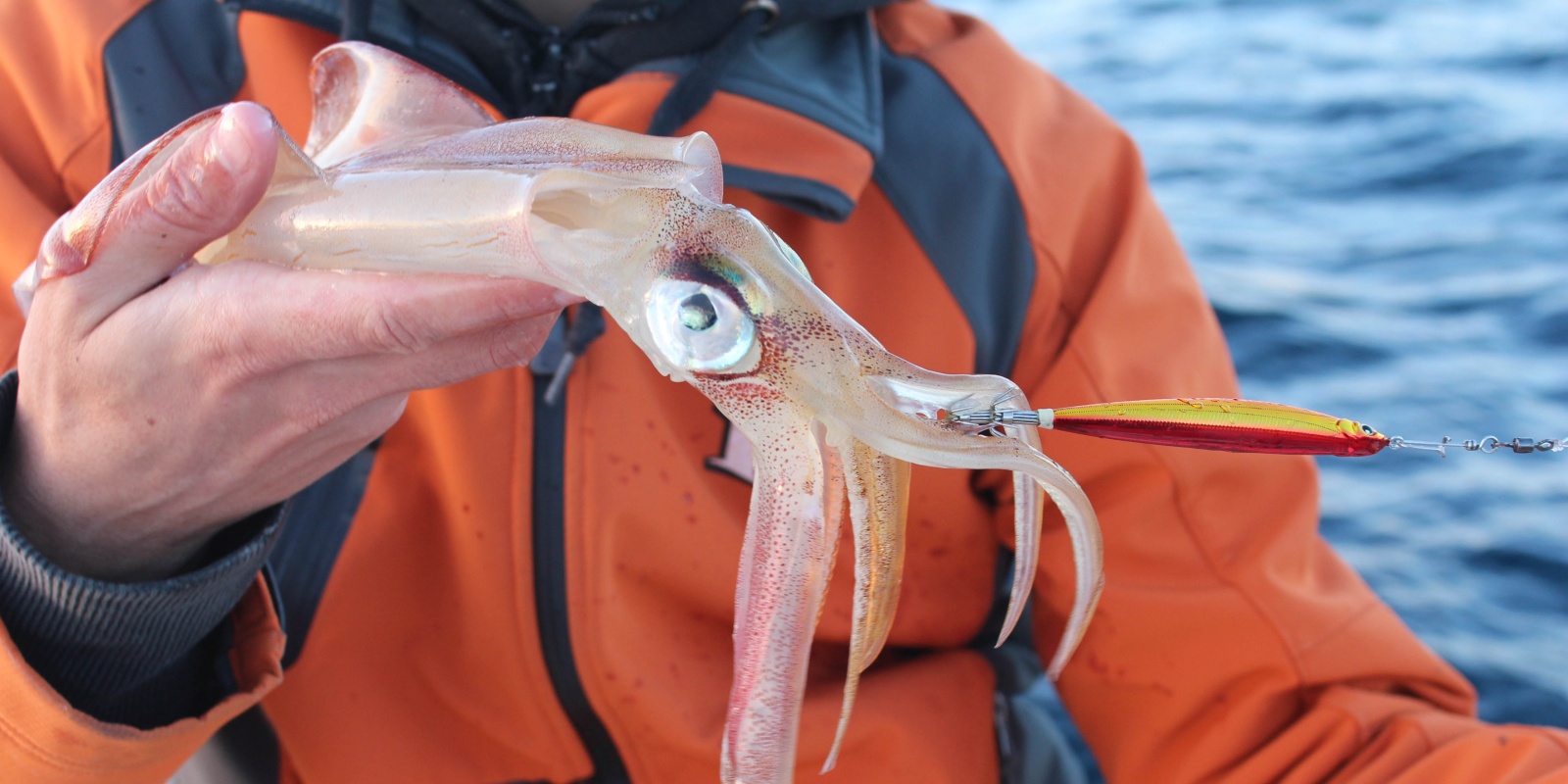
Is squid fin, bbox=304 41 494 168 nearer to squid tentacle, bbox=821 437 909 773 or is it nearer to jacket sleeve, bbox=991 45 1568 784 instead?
squid tentacle, bbox=821 437 909 773

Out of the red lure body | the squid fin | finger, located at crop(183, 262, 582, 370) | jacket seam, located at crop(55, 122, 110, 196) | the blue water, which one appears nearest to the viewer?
the red lure body

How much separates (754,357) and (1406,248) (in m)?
4.79

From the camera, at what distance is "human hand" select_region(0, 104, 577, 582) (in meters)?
1.05

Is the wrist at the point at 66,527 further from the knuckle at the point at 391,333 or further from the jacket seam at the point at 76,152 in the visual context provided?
the jacket seam at the point at 76,152

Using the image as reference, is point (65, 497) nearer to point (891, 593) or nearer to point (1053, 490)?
point (891, 593)

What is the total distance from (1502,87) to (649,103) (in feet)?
18.8

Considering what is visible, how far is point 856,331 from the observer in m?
0.95

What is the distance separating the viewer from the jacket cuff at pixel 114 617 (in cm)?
133

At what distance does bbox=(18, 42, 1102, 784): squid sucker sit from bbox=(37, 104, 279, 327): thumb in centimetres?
5

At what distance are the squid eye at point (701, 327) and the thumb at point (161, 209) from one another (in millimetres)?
414

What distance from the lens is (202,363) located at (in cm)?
118

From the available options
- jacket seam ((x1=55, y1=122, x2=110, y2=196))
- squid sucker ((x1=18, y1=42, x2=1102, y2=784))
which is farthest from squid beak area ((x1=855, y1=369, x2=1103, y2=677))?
jacket seam ((x1=55, y1=122, x2=110, y2=196))

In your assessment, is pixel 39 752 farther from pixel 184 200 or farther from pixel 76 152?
pixel 76 152

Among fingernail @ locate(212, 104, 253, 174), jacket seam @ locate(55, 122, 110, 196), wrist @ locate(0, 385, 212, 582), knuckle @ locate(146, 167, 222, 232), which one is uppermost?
fingernail @ locate(212, 104, 253, 174)
